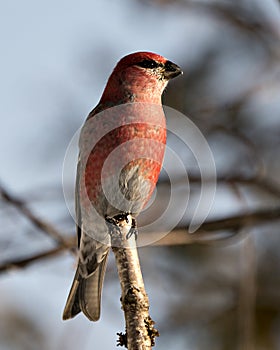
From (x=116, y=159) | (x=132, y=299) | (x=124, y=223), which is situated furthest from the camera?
(x=116, y=159)

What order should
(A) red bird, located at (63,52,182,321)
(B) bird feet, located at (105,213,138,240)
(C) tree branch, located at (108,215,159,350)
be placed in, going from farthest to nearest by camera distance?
(A) red bird, located at (63,52,182,321)
(B) bird feet, located at (105,213,138,240)
(C) tree branch, located at (108,215,159,350)

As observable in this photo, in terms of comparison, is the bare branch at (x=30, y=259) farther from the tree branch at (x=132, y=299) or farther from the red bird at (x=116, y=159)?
the tree branch at (x=132, y=299)

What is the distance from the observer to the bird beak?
4883 millimetres

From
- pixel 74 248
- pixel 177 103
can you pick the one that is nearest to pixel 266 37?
pixel 177 103

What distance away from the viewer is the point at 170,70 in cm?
490

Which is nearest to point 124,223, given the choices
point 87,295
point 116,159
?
point 116,159

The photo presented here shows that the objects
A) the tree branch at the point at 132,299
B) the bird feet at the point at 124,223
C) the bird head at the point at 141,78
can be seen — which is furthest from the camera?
the bird head at the point at 141,78

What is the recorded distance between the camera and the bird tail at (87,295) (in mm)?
4680

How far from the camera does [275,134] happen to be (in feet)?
21.7

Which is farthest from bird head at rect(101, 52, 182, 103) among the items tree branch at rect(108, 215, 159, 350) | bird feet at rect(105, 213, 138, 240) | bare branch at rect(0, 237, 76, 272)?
tree branch at rect(108, 215, 159, 350)

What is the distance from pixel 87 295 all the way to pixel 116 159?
2.66ft

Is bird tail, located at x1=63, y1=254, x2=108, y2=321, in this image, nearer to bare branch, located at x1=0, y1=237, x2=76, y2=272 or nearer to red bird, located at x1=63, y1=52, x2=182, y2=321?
red bird, located at x1=63, y1=52, x2=182, y2=321

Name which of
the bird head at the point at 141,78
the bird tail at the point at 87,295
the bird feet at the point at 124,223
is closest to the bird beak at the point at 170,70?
the bird head at the point at 141,78

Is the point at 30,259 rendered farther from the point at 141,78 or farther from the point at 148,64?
the point at 148,64
